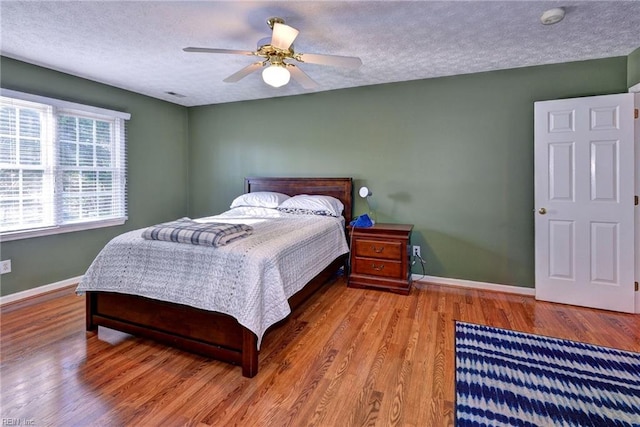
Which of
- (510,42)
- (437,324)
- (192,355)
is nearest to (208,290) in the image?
(192,355)

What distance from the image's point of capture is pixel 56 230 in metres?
3.36

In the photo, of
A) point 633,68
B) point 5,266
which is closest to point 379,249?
point 633,68

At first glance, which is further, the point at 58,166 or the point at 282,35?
the point at 58,166

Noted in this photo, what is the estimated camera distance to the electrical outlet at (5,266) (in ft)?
9.76

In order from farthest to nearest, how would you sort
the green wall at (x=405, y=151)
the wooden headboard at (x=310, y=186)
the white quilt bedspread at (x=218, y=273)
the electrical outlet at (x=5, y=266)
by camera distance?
the wooden headboard at (x=310, y=186) → the green wall at (x=405, y=151) → the electrical outlet at (x=5, y=266) → the white quilt bedspread at (x=218, y=273)

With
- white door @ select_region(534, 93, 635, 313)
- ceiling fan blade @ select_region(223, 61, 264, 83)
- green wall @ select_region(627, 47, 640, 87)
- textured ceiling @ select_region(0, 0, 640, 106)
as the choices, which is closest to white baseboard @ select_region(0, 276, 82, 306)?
textured ceiling @ select_region(0, 0, 640, 106)

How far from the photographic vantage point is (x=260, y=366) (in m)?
2.00

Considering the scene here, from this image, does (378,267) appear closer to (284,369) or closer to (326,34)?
(284,369)

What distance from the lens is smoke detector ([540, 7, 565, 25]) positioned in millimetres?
2137

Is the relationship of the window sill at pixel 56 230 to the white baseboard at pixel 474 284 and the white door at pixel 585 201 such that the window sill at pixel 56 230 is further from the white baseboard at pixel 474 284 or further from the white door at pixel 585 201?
the white door at pixel 585 201

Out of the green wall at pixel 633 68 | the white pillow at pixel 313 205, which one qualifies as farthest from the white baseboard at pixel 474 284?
the green wall at pixel 633 68

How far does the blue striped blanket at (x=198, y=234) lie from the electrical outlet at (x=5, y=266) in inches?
74.7

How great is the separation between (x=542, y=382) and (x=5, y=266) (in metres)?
4.54

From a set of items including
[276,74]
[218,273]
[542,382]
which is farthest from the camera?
[276,74]
